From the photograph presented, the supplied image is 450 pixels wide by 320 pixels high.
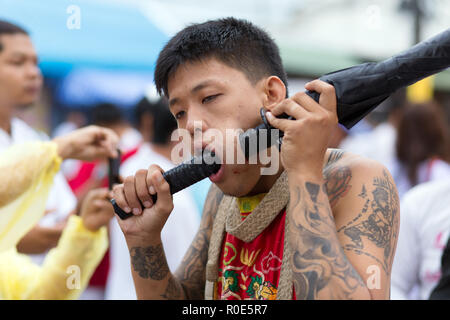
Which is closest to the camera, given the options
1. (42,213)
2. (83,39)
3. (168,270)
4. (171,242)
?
(168,270)

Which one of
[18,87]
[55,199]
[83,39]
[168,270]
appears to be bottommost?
[168,270]

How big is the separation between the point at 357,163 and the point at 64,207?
10.3 ft

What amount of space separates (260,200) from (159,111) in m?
2.64

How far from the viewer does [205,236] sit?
212 cm

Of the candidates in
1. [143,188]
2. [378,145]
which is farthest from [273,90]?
[378,145]

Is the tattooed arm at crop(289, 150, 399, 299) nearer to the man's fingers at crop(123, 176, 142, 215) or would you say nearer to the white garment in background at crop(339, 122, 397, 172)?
the man's fingers at crop(123, 176, 142, 215)

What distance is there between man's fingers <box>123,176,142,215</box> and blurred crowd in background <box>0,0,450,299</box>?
0.95 m

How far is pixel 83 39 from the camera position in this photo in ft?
31.6

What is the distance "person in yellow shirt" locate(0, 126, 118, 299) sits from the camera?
7.36ft

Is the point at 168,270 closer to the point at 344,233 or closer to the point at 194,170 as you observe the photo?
the point at 194,170

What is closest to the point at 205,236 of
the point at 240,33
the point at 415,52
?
the point at 240,33

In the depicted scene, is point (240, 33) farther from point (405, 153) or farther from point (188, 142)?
point (405, 153)

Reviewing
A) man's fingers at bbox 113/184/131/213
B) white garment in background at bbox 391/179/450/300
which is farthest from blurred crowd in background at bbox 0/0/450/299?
man's fingers at bbox 113/184/131/213

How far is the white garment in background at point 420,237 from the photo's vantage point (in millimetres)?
2619
